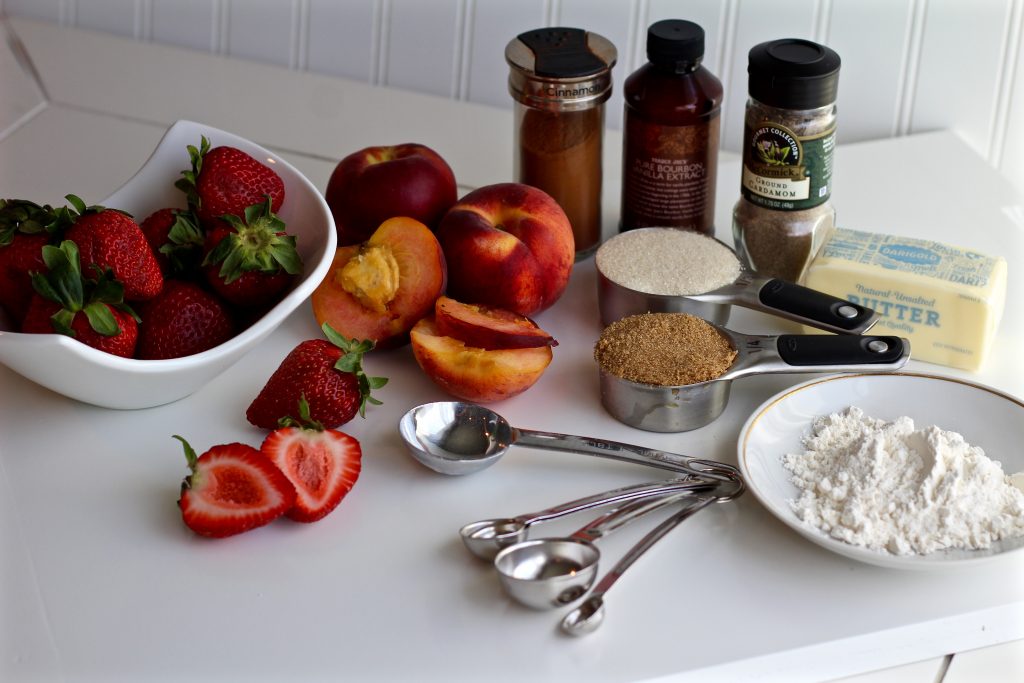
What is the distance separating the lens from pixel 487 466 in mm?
868

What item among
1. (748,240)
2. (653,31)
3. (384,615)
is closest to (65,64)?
(653,31)

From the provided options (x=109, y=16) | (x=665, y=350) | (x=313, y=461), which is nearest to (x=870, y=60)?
(x=665, y=350)

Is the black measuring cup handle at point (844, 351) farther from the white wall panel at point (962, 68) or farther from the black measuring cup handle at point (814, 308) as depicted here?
the white wall panel at point (962, 68)

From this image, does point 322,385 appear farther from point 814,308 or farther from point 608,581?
point 814,308

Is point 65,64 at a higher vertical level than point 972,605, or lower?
higher

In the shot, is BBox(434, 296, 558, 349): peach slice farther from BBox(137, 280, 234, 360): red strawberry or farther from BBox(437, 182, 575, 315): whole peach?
BBox(137, 280, 234, 360): red strawberry

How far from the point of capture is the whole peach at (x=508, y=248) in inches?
39.6

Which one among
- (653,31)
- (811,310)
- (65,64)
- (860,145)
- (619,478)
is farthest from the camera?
(65,64)

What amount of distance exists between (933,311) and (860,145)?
20.1 inches

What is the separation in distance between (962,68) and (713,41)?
334mm

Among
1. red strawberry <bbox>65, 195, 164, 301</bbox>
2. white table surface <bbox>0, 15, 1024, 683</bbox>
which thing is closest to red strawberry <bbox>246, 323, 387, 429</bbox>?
white table surface <bbox>0, 15, 1024, 683</bbox>

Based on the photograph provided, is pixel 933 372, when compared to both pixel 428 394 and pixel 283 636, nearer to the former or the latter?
pixel 428 394

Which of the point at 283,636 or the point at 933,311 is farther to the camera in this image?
the point at 933,311

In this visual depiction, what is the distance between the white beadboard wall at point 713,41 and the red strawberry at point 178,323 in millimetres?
783
